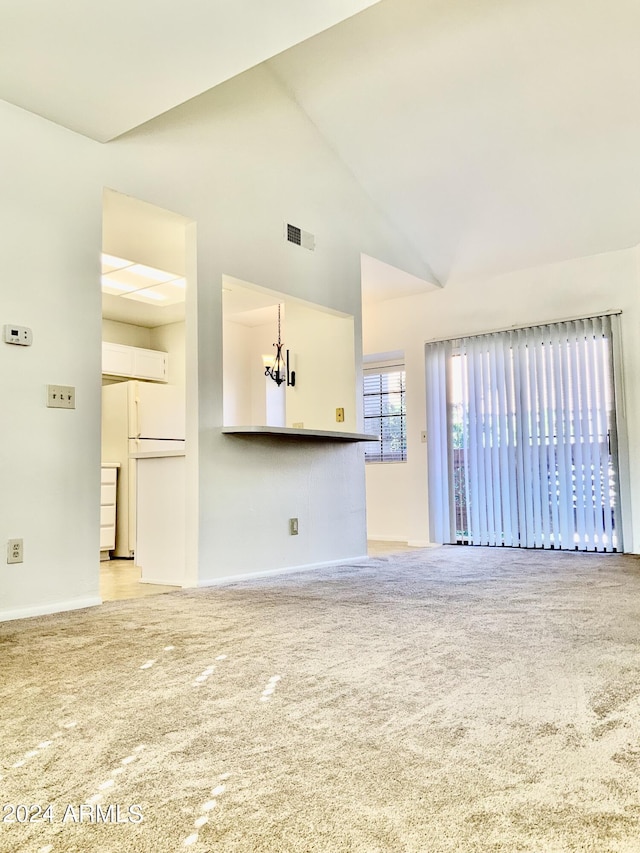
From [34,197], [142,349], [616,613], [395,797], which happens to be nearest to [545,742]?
[395,797]

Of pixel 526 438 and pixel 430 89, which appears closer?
pixel 430 89

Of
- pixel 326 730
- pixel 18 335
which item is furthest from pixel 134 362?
pixel 326 730

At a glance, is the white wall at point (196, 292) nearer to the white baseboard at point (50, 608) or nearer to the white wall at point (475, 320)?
the white baseboard at point (50, 608)

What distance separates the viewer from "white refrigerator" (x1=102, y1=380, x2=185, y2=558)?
639 centimetres

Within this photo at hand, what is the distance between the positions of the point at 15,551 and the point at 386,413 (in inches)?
192

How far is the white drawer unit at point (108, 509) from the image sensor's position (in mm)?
6070

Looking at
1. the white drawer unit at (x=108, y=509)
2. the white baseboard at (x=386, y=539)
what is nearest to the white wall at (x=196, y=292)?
the white baseboard at (x=386, y=539)

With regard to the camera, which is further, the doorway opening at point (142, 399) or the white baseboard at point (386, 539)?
the white baseboard at point (386, 539)

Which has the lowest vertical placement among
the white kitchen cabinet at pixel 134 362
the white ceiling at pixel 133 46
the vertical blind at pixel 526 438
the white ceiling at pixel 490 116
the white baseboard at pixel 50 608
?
the white baseboard at pixel 50 608

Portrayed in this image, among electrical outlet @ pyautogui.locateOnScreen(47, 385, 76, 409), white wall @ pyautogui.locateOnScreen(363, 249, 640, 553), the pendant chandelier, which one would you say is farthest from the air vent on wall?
electrical outlet @ pyautogui.locateOnScreen(47, 385, 76, 409)

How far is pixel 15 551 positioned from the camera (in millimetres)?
3088

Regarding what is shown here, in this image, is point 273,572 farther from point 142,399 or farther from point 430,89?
point 430,89

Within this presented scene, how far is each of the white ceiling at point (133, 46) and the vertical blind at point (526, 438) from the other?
353 centimetres

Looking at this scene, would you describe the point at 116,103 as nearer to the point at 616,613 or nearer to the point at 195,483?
the point at 195,483
